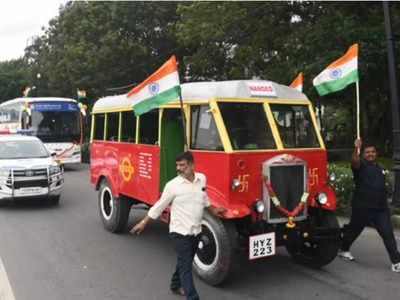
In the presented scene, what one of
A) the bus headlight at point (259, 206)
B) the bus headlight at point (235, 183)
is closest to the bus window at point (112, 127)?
the bus headlight at point (235, 183)

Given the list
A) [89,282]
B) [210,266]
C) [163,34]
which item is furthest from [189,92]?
[163,34]

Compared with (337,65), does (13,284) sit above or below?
below

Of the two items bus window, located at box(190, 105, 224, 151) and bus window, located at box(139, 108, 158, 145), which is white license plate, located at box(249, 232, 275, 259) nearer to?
bus window, located at box(190, 105, 224, 151)

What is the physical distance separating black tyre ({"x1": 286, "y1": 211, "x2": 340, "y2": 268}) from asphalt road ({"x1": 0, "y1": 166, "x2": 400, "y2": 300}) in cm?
14

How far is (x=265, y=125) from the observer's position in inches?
230

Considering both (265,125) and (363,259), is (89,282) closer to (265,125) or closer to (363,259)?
(265,125)

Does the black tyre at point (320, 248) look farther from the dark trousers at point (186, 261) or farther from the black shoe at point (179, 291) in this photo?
the dark trousers at point (186, 261)

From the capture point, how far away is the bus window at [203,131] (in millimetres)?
5598

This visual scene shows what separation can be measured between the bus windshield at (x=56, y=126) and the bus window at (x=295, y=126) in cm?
1518

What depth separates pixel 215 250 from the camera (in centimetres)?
522

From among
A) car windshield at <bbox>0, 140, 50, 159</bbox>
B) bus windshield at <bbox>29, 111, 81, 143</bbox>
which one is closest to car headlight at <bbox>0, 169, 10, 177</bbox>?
car windshield at <bbox>0, 140, 50, 159</bbox>

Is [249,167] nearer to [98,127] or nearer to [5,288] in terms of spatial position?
[5,288]

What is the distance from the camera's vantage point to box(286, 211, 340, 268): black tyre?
5727 mm

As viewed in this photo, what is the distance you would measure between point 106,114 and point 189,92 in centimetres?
278
